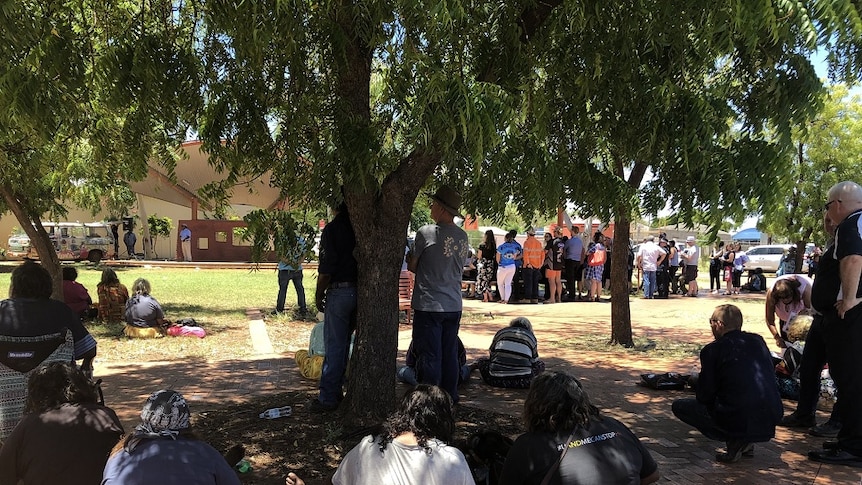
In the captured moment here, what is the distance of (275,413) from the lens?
481 cm

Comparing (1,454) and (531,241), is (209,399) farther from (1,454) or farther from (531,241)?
(531,241)

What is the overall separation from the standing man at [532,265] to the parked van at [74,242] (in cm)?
2010

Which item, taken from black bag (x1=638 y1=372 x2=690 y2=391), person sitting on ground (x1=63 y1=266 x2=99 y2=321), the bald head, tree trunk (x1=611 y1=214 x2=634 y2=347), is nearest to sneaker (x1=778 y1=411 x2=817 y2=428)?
black bag (x1=638 y1=372 x2=690 y2=391)

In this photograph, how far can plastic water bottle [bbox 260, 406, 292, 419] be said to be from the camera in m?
4.80

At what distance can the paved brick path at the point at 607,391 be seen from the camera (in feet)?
13.3

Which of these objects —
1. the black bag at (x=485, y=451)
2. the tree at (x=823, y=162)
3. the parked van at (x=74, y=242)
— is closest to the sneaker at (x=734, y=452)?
the black bag at (x=485, y=451)

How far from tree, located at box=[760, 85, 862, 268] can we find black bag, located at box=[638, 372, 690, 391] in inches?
482

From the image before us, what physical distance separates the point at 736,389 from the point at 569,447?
6.82 feet

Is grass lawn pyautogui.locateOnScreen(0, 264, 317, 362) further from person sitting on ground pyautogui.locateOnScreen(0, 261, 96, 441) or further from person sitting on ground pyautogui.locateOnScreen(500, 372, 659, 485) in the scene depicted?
person sitting on ground pyautogui.locateOnScreen(500, 372, 659, 485)

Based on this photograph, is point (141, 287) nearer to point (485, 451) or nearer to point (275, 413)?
point (275, 413)

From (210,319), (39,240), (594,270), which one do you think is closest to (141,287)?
(39,240)

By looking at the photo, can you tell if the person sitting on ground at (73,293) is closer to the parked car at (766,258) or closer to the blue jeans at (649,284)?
the blue jeans at (649,284)

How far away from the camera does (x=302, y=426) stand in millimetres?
4586

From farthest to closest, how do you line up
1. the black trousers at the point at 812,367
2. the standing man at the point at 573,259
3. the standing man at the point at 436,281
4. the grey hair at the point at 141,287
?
the standing man at the point at 573,259
the grey hair at the point at 141,287
the standing man at the point at 436,281
the black trousers at the point at 812,367
